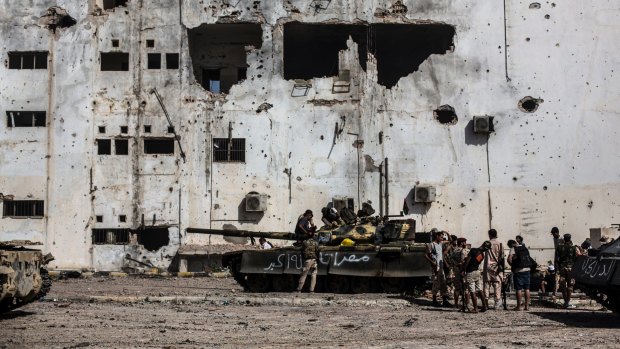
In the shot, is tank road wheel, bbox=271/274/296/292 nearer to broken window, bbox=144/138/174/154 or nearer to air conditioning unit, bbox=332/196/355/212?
air conditioning unit, bbox=332/196/355/212

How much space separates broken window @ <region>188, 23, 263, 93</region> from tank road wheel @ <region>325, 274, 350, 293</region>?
44.9ft

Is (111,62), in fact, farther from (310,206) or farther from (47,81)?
(310,206)

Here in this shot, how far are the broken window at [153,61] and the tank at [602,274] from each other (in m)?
20.5

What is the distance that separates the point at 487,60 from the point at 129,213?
13.6 m

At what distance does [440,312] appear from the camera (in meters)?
18.7

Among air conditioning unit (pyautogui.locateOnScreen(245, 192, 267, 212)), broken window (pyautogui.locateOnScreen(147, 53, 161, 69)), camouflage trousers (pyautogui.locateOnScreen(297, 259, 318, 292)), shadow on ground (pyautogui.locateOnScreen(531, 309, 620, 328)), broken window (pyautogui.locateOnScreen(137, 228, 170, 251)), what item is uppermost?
broken window (pyautogui.locateOnScreen(147, 53, 161, 69))

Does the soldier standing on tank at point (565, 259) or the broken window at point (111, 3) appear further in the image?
the broken window at point (111, 3)

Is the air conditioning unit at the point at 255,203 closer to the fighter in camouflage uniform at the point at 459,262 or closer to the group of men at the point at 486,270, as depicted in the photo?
the group of men at the point at 486,270

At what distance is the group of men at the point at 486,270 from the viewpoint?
18.5 meters

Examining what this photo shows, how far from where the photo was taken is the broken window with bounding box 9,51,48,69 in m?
35.3

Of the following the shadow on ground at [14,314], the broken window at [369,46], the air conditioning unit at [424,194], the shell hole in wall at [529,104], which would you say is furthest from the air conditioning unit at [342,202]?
the shadow on ground at [14,314]

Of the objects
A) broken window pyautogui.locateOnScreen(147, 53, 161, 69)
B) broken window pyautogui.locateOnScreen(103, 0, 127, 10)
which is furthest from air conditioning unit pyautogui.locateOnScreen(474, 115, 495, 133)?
broken window pyautogui.locateOnScreen(103, 0, 127, 10)

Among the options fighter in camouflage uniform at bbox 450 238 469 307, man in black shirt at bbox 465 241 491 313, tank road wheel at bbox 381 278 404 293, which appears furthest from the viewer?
tank road wheel at bbox 381 278 404 293

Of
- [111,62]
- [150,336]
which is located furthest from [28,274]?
[111,62]
